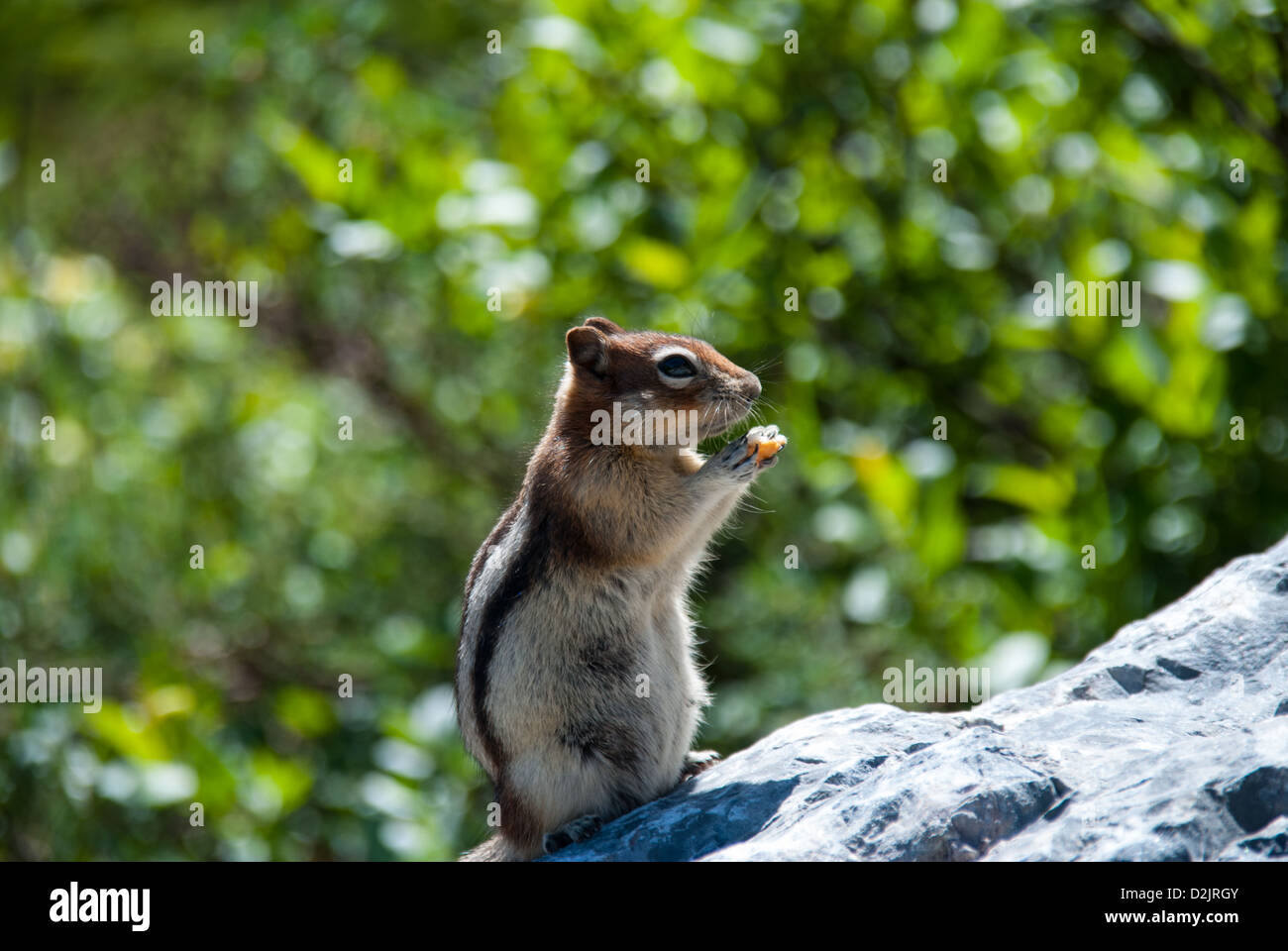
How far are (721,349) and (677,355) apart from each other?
3.62 ft

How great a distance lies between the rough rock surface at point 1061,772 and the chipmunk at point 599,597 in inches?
6.7

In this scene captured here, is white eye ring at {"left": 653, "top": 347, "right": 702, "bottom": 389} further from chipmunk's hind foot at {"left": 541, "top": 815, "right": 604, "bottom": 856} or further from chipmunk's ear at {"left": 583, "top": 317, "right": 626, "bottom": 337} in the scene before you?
chipmunk's hind foot at {"left": 541, "top": 815, "right": 604, "bottom": 856}

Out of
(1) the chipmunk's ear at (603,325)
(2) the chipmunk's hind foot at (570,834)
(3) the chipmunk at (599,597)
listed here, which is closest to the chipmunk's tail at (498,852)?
(3) the chipmunk at (599,597)

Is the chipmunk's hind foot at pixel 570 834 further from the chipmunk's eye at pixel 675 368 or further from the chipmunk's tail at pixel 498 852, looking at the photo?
the chipmunk's eye at pixel 675 368

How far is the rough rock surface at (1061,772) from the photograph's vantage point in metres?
1.99

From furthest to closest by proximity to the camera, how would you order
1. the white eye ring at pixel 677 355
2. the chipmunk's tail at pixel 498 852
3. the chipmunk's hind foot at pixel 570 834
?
the white eye ring at pixel 677 355
the chipmunk's tail at pixel 498 852
the chipmunk's hind foot at pixel 570 834

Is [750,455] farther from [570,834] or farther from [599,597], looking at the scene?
[570,834]

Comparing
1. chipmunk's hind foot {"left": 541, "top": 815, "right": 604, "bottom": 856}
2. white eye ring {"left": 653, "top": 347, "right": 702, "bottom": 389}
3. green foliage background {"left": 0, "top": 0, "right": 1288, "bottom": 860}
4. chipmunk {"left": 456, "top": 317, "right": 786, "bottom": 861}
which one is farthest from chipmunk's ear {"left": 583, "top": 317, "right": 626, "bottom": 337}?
chipmunk's hind foot {"left": 541, "top": 815, "right": 604, "bottom": 856}

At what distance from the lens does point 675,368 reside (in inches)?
128

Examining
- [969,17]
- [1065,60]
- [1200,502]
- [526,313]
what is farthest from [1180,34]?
[526,313]

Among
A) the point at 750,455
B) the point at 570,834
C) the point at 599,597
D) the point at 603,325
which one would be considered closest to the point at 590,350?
the point at 603,325

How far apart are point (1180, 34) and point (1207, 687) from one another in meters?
2.40

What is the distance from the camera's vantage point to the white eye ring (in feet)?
10.6

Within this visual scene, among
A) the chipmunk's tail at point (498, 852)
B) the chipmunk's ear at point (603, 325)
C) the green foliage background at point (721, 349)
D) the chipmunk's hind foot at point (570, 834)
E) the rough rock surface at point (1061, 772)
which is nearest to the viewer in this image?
the rough rock surface at point (1061, 772)
